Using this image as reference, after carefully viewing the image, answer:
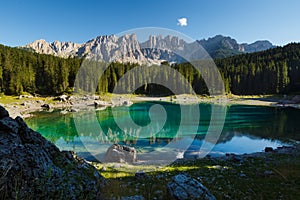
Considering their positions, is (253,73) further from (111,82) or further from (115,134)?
(115,134)

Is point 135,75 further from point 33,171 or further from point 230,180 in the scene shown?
point 33,171

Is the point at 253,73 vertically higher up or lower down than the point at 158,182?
higher up

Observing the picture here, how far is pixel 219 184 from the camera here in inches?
342

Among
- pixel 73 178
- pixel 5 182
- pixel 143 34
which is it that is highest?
pixel 143 34

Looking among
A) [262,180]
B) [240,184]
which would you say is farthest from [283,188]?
[240,184]

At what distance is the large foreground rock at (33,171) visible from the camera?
4.21 m

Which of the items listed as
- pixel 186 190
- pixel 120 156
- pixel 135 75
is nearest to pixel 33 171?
pixel 186 190

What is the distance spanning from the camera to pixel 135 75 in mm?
101062

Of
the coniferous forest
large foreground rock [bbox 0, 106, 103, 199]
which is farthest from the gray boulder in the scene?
the coniferous forest

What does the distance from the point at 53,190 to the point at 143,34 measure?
19.0 meters

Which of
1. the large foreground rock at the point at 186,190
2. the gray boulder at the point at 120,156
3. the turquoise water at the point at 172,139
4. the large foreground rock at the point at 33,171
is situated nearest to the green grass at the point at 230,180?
the large foreground rock at the point at 186,190

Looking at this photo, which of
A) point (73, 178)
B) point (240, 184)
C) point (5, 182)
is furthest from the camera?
point (240, 184)

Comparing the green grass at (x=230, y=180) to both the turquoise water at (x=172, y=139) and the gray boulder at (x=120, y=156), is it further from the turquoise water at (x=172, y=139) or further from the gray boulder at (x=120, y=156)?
the turquoise water at (x=172, y=139)

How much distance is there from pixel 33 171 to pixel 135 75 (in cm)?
9744
